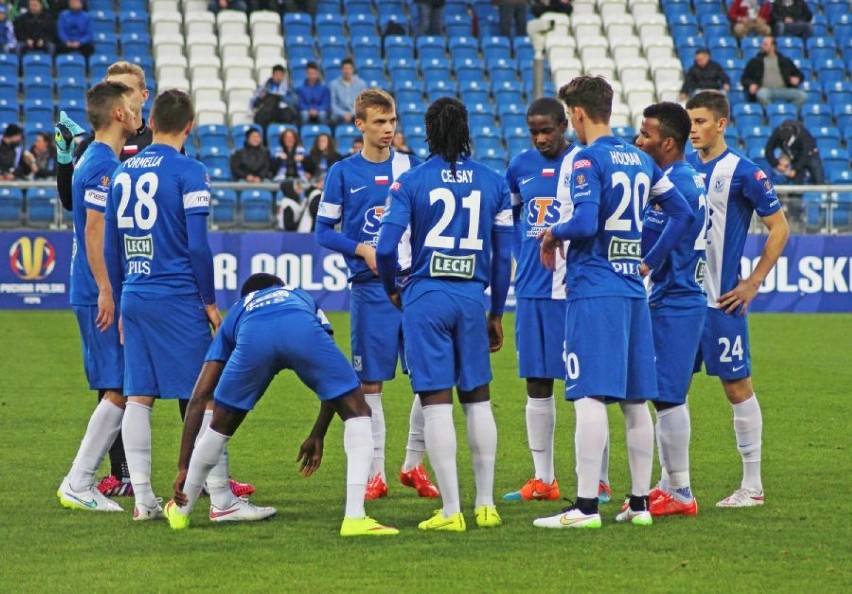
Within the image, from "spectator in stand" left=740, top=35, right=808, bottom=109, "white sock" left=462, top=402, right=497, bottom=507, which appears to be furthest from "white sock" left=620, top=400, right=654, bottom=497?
"spectator in stand" left=740, top=35, right=808, bottom=109

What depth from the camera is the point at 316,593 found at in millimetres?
5953

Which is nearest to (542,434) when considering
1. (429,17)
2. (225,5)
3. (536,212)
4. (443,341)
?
(536,212)

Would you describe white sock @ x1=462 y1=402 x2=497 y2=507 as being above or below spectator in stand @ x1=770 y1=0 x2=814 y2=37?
below

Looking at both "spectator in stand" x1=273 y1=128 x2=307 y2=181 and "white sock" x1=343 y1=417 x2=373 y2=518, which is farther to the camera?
"spectator in stand" x1=273 y1=128 x2=307 y2=181

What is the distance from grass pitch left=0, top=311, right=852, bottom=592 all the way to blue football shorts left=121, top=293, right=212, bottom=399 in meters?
0.72

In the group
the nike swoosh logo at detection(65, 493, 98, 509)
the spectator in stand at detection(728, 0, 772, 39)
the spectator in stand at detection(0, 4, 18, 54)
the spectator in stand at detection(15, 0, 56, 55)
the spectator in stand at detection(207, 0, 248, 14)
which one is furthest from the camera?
the spectator in stand at detection(728, 0, 772, 39)

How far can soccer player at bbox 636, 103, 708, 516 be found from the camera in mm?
7699

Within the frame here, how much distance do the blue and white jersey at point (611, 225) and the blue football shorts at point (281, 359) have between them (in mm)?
1239

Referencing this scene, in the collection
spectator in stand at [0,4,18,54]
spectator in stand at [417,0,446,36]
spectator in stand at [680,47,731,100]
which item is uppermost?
spectator in stand at [417,0,446,36]

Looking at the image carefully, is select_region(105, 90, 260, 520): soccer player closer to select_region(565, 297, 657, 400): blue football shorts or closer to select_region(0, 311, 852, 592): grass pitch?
select_region(0, 311, 852, 592): grass pitch

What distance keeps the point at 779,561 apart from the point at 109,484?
404 cm

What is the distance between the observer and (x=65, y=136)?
8.42 meters

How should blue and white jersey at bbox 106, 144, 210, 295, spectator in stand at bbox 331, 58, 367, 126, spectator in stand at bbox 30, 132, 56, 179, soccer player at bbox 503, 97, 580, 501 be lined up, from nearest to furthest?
1. blue and white jersey at bbox 106, 144, 210, 295
2. soccer player at bbox 503, 97, 580, 501
3. spectator in stand at bbox 30, 132, 56, 179
4. spectator in stand at bbox 331, 58, 367, 126

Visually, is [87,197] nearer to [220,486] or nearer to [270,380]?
[270,380]
